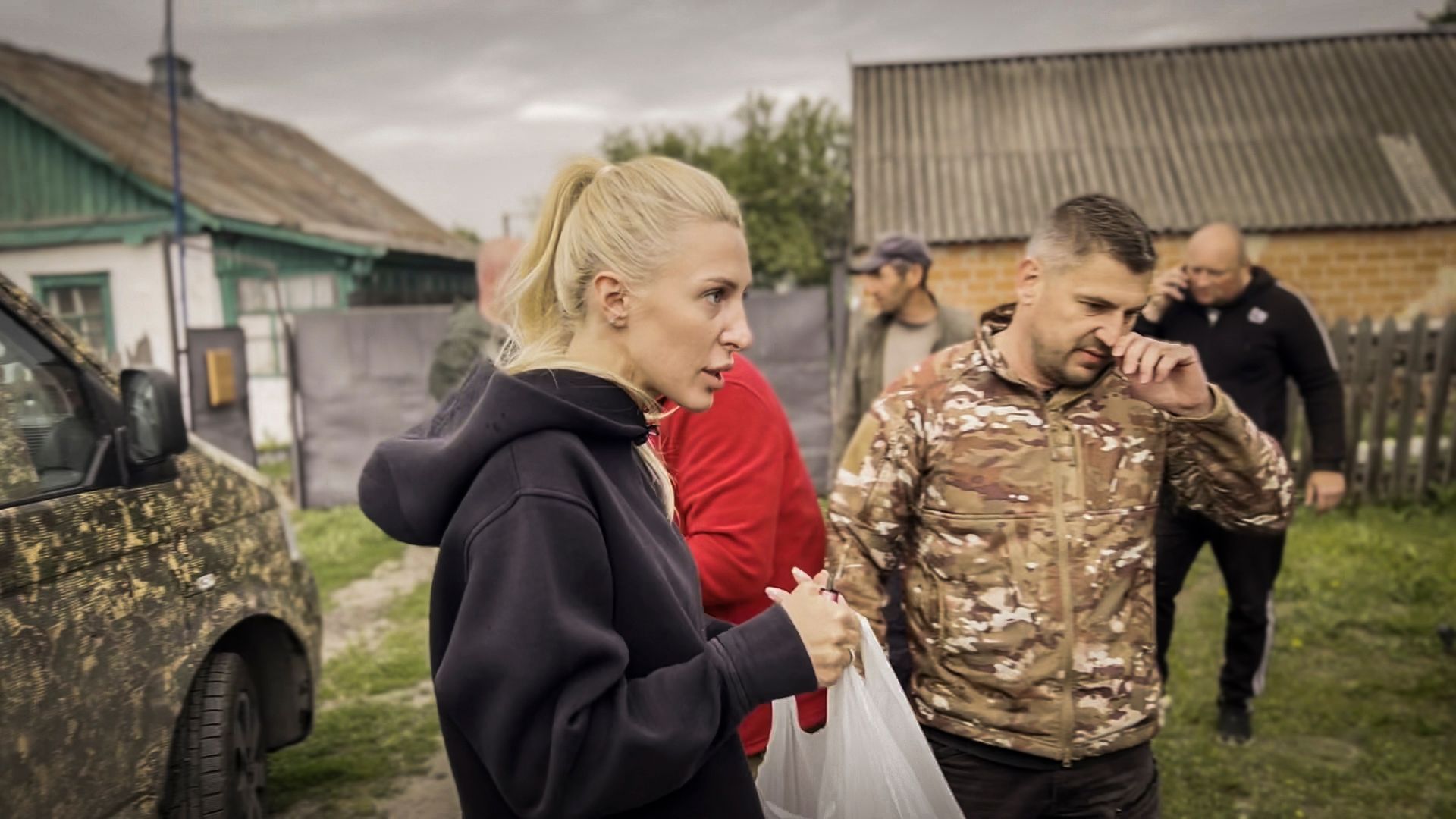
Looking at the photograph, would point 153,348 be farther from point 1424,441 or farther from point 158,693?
point 1424,441

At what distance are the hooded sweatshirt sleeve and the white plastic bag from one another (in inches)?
22.6

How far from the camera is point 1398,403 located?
335 inches

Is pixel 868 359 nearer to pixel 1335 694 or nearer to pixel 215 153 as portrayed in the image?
pixel 1335 694

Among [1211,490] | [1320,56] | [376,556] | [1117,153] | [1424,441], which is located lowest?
[376,556]

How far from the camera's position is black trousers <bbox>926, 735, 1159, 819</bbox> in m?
2.19

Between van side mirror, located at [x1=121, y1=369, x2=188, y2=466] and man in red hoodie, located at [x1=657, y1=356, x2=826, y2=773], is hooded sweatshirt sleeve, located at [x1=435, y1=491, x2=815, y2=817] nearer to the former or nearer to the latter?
man in red hoodie, located at [x1=657, y1=356, x2=826, y2=773]

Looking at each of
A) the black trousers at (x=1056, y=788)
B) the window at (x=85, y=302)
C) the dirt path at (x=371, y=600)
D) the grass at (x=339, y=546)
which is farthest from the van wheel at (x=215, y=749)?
the window at (x=85, y=302)

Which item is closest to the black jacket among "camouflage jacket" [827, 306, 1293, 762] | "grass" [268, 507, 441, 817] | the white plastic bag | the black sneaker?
the black sneaker

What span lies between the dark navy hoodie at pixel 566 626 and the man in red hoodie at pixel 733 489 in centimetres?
59

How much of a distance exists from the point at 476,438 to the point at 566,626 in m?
0.27

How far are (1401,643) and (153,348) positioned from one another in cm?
1414

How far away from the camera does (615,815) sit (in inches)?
56.4

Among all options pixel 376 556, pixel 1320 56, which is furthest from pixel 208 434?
pixel 1320 56

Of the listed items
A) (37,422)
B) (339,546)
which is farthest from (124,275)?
(37,422)
